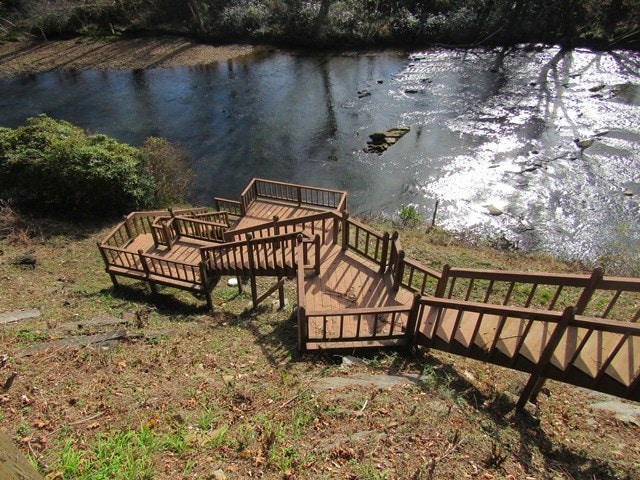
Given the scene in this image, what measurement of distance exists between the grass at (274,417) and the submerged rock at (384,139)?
553 inches

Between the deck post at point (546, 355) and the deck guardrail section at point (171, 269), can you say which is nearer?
the deck post at point (546, 355)

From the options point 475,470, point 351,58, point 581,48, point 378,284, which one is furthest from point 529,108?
point 475,470

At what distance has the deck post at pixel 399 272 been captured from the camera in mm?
7580

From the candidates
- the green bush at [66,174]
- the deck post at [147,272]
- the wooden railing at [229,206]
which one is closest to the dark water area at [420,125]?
the wooden railing at [229,206]

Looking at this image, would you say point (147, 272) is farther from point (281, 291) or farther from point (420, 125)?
point (420, 125)

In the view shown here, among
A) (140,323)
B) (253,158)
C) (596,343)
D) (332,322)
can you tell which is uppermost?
(596,343)

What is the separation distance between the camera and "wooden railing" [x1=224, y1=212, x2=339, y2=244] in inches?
372

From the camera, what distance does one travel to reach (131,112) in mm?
23781

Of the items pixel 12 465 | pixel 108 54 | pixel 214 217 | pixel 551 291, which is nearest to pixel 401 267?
pixel 551 291

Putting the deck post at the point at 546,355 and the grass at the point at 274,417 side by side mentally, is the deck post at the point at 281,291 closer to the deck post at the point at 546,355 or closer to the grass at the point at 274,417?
the grass at the point at 274,417

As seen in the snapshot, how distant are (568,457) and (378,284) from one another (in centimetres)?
428

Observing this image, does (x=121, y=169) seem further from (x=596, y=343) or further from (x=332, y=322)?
(x=596, y=343)

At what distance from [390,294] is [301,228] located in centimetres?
374

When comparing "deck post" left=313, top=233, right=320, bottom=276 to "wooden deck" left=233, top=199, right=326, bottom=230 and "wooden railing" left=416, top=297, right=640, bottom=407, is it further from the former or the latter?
"wooden deck" left=233, top=199, right=326, bottom=230
